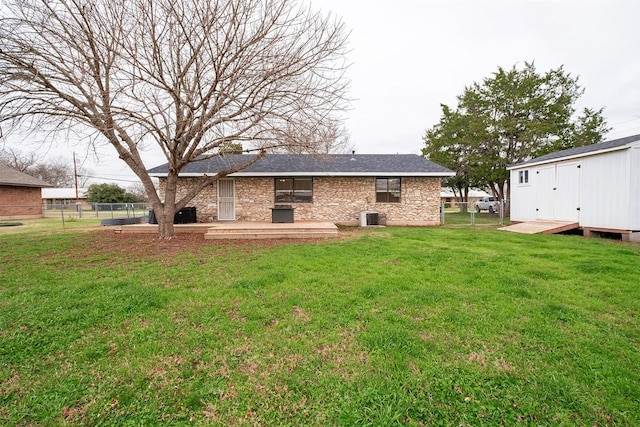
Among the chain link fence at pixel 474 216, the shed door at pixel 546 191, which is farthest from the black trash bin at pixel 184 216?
the shed door at pixel 546 191

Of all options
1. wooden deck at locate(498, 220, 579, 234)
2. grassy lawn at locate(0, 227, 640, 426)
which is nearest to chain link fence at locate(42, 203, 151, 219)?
grassy lawn at locate(0, 227, 640, 426)

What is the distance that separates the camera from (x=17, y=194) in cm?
2098

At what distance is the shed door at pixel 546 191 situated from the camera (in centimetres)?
1150

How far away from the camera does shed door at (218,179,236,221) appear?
44.0 feet

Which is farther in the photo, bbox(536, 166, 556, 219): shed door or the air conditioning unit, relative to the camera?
the air conditioning unit

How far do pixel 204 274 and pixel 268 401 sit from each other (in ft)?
11.8

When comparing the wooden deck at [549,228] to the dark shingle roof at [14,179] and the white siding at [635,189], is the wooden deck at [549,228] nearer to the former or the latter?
the white siding at [635,189]

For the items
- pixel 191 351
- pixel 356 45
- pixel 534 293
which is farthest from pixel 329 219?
pixel 191 351

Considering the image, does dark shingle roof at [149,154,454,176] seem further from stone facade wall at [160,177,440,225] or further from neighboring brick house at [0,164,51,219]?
neighboring brick house at [0,164,51,219]

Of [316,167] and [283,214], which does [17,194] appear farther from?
[316,167]

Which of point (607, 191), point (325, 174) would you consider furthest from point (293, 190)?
point (607, 191)

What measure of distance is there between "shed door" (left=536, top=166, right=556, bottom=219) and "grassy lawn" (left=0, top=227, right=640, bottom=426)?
291 inches

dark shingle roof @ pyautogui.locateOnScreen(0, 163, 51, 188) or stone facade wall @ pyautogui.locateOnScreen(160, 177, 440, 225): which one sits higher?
dark shingle roof @ pyautogui.locateOnScreen(0, 163, 51, 188)

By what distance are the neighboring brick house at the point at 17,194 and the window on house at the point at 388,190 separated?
24156 mm
